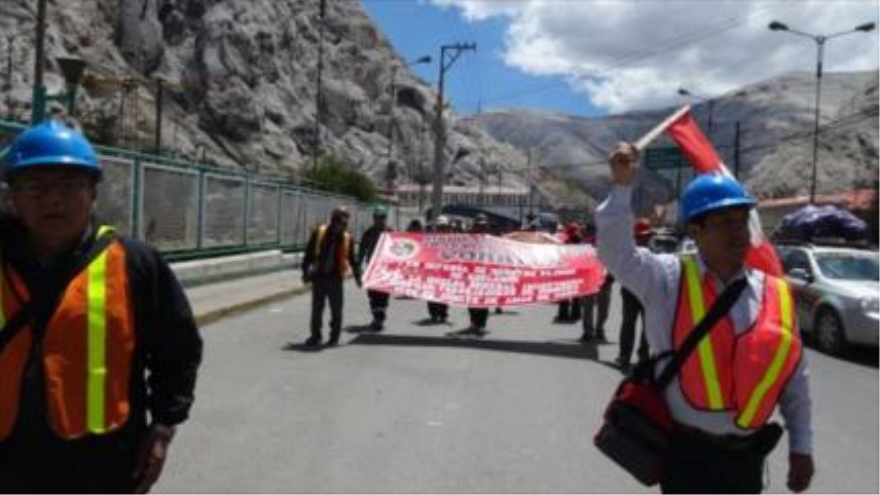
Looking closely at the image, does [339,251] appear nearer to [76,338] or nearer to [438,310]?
[438,310]

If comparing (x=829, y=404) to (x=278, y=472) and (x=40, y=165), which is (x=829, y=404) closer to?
(x=278, y=472)

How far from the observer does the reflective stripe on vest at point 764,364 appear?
12.0 feet

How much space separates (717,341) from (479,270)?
534 inches

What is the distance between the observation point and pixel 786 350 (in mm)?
3732

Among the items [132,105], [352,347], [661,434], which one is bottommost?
[352,347]

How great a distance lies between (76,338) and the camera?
10.8 ft

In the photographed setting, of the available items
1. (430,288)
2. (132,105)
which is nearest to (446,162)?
(132,105)

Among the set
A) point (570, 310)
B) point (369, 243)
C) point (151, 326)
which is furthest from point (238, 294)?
point (151, 326)

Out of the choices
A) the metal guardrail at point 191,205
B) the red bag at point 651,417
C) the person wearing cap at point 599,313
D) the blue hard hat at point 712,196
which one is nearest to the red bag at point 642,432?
the red bag at point 651,417

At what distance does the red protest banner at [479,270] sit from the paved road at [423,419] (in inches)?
59.2

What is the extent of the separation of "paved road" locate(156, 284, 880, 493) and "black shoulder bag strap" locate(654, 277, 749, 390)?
11.0ft

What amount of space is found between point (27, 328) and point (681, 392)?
6.58 feet

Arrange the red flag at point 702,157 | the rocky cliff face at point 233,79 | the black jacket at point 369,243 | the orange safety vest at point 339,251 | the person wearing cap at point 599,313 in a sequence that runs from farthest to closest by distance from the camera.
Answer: the rocky cliff face at point 233,79, the black jacket at point 369,243, the person wearing cap at point 599,313, the orange safety vest at point 339,251, the red flag at point 702,157

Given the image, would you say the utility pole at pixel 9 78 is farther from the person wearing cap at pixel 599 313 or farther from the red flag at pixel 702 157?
the red flag at pixel 702 157
